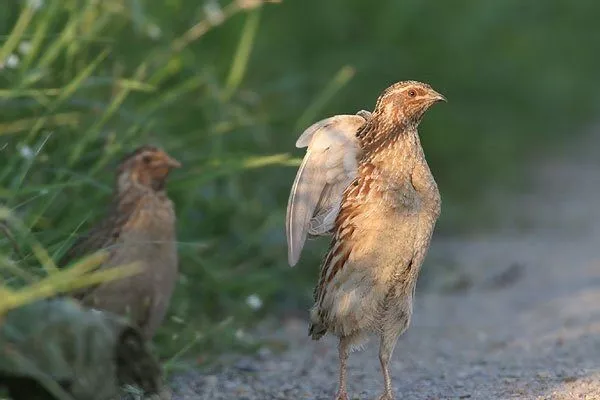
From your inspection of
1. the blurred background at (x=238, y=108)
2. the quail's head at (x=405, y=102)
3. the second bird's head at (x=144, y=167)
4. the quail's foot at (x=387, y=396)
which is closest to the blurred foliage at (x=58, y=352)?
the blurred background at (x=238, y=108)

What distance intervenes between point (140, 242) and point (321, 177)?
32.1 inches

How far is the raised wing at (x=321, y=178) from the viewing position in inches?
210

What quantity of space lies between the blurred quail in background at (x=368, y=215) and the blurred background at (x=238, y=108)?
356 millimetres

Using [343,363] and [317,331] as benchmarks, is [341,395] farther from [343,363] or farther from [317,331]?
[317,331]

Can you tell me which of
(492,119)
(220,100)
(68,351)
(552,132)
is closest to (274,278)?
(220,100)

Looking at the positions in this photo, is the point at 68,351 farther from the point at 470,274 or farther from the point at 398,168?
the point at 470,274

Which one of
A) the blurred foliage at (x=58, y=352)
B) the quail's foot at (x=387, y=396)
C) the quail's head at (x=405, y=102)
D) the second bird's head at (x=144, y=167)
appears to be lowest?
the quail's foot at (x=387, y=396)

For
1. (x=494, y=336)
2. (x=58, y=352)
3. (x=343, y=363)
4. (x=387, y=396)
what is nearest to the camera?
(x=58, y=352)

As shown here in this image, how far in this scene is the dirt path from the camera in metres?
5.36

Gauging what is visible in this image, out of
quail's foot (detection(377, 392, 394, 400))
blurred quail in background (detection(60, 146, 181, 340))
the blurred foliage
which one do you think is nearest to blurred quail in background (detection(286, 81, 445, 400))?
quail's foot (detection(377, 392, 394, 400))

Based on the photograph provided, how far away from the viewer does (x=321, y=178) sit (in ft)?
17.6

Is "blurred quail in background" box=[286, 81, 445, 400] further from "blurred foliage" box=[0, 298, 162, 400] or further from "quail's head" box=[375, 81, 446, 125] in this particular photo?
"blurred foliage" box=[0, 298, 162, 400]

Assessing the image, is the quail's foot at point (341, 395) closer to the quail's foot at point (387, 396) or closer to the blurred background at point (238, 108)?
the quail's foot at point (387, 396)

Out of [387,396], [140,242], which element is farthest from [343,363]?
[140,242]
